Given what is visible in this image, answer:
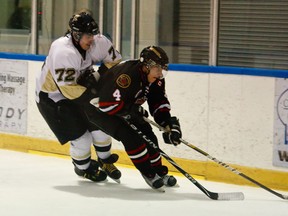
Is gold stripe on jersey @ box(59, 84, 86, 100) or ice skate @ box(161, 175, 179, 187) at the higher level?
gold stripe on jersey @ box(59, 84, 86, 100)

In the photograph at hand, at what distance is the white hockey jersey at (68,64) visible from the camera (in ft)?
14.0

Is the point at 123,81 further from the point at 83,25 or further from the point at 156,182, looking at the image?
the point at 156,182

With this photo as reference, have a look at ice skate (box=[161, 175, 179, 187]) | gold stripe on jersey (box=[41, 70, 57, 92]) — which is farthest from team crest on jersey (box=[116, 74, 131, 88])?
ice skate (box=[161, 175, 179, 187])

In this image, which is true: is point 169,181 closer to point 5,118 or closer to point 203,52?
point 203,52

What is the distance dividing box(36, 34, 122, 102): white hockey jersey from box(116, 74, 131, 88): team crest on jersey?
0.72 feet

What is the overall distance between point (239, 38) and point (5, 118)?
78.4 inches

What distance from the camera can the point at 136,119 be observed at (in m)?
4.36

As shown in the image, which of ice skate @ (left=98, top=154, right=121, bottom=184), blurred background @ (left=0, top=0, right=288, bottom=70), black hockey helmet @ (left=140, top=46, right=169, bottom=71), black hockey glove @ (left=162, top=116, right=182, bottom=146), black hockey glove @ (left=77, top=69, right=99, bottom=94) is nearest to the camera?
black hockey helmet @ (left=140, top=46, right=169, bottom=71)

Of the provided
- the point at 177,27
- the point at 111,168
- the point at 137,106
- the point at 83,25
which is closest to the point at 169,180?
the point at 111,168

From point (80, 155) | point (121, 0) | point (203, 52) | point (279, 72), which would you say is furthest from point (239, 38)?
point (80, 155)

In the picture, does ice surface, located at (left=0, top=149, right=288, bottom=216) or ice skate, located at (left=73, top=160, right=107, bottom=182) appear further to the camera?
ice skate, located at (left=73, top=160, right=107, bottom=182)

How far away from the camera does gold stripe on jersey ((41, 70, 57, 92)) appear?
4.51 m

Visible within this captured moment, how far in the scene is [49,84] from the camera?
453 cm

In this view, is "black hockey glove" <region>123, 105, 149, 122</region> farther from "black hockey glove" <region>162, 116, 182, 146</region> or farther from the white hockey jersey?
the white hockey jersey
